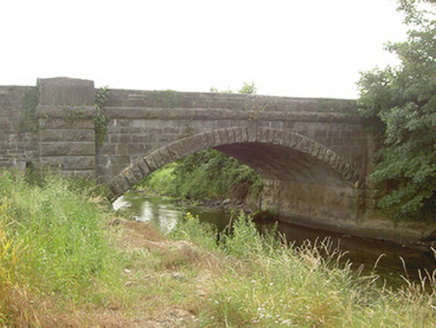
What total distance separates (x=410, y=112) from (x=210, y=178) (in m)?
11.1

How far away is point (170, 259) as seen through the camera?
4.78 m

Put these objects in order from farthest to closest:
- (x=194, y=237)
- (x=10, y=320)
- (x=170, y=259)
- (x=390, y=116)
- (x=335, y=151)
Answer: (x=335, y=151) < (x=390, y=116) < (x=194, y=237) < (x=170, y=259) < (x=10, y=320)

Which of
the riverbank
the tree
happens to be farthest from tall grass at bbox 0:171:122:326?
the tree

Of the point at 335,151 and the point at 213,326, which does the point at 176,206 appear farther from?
the point at 213,326

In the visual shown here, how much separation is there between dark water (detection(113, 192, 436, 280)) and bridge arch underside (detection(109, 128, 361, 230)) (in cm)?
75

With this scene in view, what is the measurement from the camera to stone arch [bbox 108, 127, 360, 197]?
343 inches

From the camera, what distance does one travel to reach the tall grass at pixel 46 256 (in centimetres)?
273

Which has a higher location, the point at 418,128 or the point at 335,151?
the point at 418,128

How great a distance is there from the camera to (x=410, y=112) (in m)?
9.85

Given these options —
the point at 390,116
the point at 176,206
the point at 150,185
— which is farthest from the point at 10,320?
the point at 150,185

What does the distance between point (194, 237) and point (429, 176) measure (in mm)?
6375

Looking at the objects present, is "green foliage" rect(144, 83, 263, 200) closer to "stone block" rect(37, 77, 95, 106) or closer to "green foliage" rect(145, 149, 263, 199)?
"green foliage" rect(145, 149, 263, 199)

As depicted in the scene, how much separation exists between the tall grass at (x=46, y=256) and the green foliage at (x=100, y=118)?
3.35m

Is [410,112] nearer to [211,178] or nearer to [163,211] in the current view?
[163,211]
